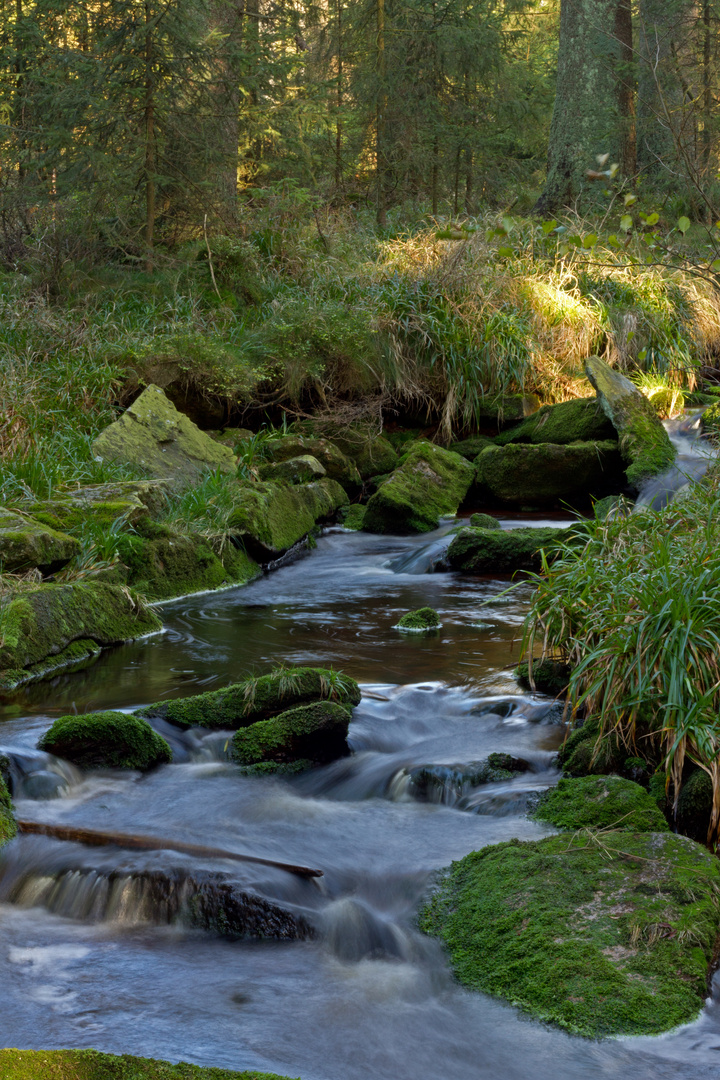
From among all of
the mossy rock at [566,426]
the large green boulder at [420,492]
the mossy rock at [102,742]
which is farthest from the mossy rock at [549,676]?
the mossy rock at [566,426]

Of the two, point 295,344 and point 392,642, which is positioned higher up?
point 295,344

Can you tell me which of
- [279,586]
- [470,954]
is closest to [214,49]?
[279,586]

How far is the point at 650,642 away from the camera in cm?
409

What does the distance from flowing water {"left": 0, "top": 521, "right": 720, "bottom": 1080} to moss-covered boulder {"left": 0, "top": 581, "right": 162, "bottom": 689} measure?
0.23 meters

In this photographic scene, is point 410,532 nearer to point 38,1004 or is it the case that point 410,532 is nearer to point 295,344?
point 295,344

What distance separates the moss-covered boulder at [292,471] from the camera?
9.65 meters

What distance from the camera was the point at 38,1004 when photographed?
279cm

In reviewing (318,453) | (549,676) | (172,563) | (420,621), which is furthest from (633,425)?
(549,676)

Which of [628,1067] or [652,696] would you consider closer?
[628,1067]

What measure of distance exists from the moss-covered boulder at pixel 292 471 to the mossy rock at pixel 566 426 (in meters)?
2.32

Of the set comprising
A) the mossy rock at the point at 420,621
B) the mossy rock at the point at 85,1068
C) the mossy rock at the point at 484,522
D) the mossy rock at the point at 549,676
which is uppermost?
the mossy rock at the point at 85,1068

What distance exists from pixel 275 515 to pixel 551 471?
3117mm

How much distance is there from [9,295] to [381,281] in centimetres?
479

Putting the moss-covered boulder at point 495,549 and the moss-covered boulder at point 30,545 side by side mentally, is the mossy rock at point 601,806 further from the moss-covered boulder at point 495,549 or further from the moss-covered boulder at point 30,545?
the moss-covered boulder at point 495,549
